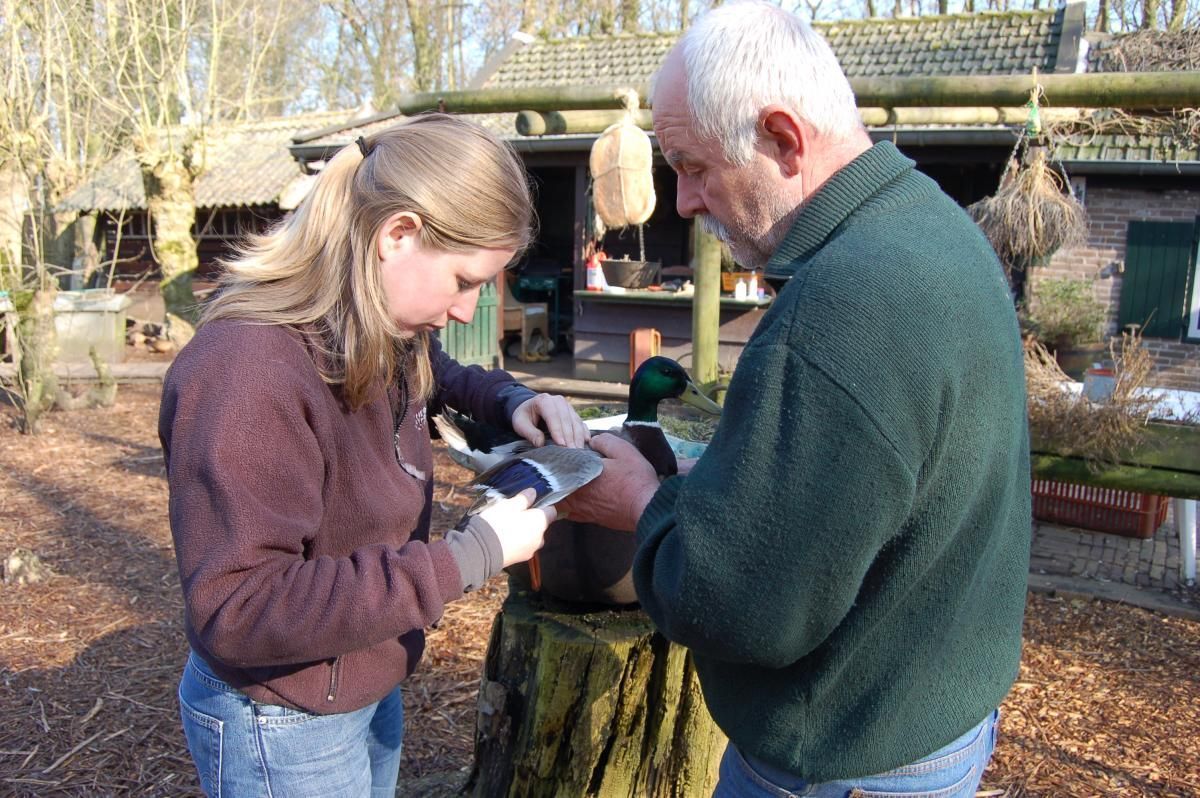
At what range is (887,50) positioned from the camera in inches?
429

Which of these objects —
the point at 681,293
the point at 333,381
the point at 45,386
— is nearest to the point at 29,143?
the point at 45,386

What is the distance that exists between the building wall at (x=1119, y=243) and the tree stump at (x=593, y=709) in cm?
854

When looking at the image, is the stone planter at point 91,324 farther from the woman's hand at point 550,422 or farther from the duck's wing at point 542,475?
the duck's wing at point 542,475

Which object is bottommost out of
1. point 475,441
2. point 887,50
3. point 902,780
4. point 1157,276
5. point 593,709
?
point 593,709

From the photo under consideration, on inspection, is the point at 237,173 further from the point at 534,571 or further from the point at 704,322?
the point at 534,571

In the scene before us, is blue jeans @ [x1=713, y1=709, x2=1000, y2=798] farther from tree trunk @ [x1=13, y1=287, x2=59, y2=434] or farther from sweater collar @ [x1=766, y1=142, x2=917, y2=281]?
tree trunk @ [x1=13, y1=287, x2=59, y2=434]

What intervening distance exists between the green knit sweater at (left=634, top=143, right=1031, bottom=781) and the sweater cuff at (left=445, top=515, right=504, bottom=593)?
0.26 m

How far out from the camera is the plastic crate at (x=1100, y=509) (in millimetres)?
5906

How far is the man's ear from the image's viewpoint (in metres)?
1.31

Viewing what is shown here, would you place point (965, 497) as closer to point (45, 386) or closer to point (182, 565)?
point (182, 565)

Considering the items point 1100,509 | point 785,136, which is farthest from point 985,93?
point 785,136

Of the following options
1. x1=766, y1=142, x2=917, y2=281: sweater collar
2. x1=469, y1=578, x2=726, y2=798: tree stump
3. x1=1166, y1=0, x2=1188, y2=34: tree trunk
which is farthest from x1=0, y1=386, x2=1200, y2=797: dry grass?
x1=1166, y1=0, x2=1188, y2=34: tree trunk

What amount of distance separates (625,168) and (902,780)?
13.1 feet

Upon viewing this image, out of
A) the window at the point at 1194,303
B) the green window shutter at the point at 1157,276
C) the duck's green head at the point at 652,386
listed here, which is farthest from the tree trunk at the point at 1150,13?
the duck's green head at the point at 652,386
